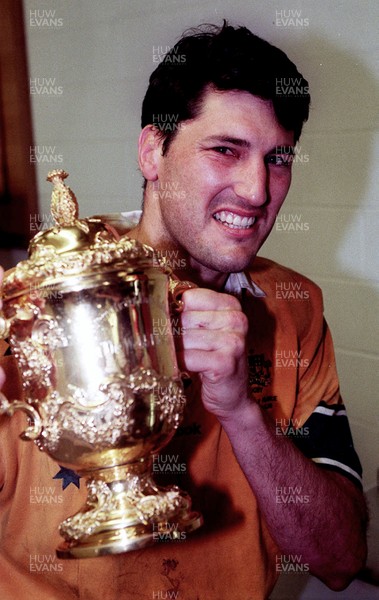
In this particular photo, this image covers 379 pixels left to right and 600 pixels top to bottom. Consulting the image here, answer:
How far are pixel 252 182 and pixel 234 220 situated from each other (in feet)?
0.27

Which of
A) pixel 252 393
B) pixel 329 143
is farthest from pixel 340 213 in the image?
pixel 252 393

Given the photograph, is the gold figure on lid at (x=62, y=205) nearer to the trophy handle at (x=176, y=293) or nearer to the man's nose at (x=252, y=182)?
the trophy handle at (x=176, y=293)

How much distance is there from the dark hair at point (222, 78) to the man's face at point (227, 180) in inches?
0.9

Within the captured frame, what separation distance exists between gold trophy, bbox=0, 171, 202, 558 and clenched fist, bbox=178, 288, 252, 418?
76 mm

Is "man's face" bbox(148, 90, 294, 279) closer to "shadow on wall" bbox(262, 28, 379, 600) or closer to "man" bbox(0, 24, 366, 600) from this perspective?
"man" bbox(0, 24, 366, 600)

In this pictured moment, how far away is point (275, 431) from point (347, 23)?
123cm

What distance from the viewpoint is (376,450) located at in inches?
86.2

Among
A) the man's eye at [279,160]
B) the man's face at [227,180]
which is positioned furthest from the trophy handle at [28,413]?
the man's eye at [279,160]

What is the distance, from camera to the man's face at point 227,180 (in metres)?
1.44

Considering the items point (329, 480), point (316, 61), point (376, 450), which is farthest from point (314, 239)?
point (329, 480)

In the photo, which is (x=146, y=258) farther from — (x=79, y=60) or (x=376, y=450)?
(x=79, y=60)

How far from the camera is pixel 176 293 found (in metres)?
0.99

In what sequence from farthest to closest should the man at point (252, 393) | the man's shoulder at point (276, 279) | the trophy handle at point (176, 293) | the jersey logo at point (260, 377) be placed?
1. the man's shoulder at point (276, 279)
2. the jersey logo at point (260, 377)
3. the man at point (252, 393)
4. the trophy handle at point (176, 293)

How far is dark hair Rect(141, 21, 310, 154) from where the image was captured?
4.80ft
